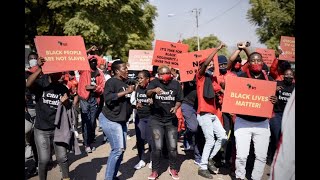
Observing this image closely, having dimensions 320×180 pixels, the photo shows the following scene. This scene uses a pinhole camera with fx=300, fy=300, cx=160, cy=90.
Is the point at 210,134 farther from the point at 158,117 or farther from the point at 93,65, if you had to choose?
the point at 93,65

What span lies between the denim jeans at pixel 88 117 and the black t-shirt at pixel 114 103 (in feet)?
8.23

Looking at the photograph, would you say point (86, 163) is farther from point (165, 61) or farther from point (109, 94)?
point (165, 61)

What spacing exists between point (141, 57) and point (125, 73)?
423cm

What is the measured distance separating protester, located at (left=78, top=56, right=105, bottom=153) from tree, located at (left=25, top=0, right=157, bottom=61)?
17633 millimetres

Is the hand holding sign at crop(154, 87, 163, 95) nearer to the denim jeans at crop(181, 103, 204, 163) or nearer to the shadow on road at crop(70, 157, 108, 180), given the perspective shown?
the denim jeans at crop(181, 103, 204, 163)

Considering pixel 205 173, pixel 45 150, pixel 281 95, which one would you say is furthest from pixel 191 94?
pixel 45 150

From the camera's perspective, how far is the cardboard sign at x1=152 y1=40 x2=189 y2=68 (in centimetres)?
730

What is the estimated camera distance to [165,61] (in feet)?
24.2

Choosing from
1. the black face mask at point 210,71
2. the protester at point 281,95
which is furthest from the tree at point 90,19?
the protester at point 281,95

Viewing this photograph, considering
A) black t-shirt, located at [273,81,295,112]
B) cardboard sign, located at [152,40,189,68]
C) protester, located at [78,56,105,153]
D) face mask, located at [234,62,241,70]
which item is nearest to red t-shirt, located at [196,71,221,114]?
black t-shirt, located at [273,81,295,112]

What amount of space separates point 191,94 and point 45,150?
3025 millimetres

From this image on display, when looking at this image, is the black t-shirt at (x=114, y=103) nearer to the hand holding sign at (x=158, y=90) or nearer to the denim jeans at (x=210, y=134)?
the hand holding sign at (x=158, y=90)

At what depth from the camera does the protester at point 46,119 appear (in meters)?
4.34
